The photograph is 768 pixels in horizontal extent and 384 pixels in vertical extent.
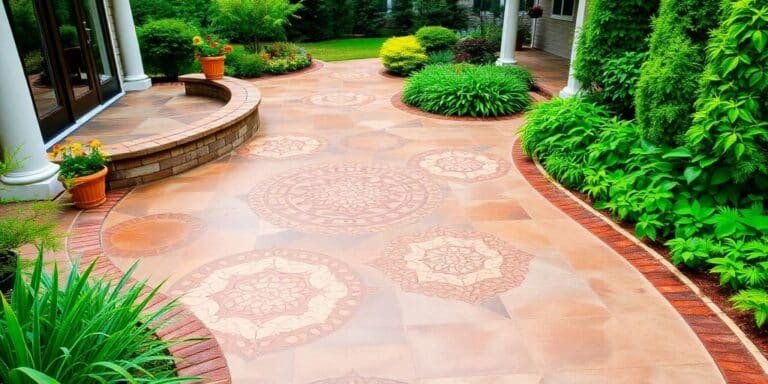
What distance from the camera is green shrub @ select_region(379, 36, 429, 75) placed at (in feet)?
35.4

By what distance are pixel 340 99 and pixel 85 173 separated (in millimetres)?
5069

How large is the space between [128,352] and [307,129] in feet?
16.7

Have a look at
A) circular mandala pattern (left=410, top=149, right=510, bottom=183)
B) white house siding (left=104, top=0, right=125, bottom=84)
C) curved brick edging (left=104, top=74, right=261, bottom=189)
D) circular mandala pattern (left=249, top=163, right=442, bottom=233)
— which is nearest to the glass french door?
white house siding (left=104, top=0, right=125, bottom=84)

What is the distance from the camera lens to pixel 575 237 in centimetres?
399

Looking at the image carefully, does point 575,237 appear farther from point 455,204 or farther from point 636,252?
point 455,204

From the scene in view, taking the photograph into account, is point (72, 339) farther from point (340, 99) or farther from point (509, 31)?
point (509, 31)

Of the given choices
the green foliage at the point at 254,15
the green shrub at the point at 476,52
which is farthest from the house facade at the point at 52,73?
the green shrub at the point at 476,52

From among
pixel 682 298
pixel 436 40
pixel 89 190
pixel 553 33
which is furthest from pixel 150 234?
pixel 553 33

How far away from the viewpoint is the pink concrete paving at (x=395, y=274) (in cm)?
266

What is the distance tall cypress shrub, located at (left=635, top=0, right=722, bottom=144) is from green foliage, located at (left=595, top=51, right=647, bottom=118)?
40.9 inches

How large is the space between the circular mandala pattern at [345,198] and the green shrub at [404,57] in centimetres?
582

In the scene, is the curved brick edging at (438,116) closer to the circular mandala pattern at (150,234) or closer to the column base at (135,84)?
the column base at (135,84)

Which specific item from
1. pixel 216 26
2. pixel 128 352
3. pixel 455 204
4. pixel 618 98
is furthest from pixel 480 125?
pixel 216 26

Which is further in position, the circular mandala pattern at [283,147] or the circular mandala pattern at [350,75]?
the circular mandala pattern at [350,75]
